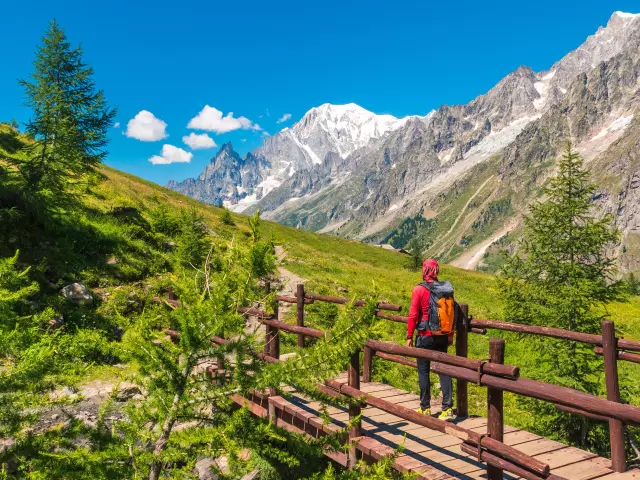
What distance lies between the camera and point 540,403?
10.1 metres

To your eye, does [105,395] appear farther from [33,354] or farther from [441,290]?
[441,290]

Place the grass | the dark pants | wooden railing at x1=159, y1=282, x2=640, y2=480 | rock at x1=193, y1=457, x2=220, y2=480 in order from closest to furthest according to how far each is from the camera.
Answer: wooden railing at x1=159, y1=282, x2=640, y2=480 → the dark pants → rock at x1=193, y1=457, x2=220, y2=480 → the grass

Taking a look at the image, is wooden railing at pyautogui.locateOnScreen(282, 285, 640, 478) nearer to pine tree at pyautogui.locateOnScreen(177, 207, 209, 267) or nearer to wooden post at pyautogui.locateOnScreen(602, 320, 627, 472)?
wooden post at pyautogui.locateOnScreen(602, 320, 627, 472)

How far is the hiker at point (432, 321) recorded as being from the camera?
7.94m

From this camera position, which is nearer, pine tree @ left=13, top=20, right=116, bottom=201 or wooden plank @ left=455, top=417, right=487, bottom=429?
wooden plank @ left=455, top=417, right=487, bottom=429

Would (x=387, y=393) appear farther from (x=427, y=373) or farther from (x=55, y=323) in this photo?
(x=55, y=323)

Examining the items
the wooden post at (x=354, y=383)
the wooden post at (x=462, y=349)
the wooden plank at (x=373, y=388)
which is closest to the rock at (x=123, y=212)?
the wooden plank at (x=373, y=388)

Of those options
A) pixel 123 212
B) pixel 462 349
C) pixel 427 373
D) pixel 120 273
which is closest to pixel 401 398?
pixel 427 373

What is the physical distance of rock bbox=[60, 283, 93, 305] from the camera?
Answer: 14.4m

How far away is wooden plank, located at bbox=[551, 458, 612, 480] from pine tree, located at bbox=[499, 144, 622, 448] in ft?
10.0

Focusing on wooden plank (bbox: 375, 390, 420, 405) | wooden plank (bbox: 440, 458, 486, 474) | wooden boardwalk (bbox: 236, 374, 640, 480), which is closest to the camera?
wooden boardwalk (bbox: 236, 374, 640, 480)

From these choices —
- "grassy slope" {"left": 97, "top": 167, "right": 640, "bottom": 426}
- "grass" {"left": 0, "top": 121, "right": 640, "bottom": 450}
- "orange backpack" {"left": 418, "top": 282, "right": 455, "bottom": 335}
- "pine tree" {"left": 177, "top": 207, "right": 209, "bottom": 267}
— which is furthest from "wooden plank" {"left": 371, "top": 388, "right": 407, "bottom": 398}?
"pine tree" {"left": 177, "top": 207, "right": 209, "bottom": 267}

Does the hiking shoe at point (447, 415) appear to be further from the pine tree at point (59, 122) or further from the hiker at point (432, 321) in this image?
the pine tree at point (59, 122)

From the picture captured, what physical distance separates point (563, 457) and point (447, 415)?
2.05m
